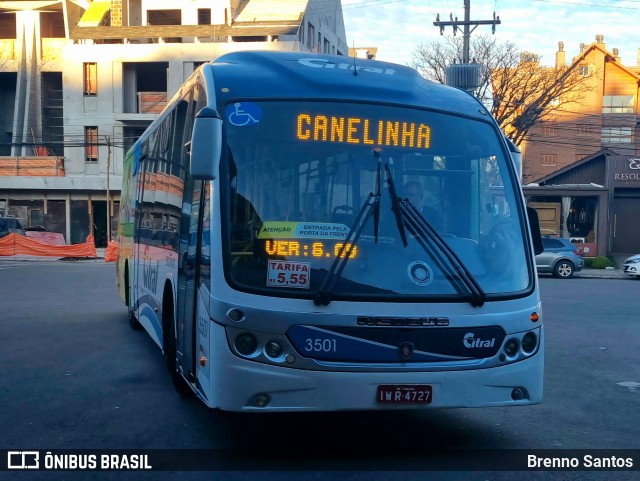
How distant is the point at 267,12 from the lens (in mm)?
43750

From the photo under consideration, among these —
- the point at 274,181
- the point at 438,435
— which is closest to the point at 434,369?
the point at 438,435

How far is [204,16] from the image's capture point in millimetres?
45719

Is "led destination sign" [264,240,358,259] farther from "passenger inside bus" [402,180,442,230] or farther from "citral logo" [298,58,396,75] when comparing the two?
"citral logo" [298,58,396,75]

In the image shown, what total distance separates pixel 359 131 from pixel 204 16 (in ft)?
137

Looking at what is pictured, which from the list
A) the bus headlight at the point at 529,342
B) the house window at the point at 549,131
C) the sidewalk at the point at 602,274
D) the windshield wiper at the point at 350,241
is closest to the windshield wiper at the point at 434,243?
the windshield wiper at the point at 350,241

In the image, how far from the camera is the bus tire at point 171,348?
26.4 feet

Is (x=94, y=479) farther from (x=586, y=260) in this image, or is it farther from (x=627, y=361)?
(x=586, y=260)

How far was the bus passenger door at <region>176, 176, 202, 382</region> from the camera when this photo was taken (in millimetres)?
6539

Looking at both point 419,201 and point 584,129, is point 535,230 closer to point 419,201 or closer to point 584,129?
point 419,201

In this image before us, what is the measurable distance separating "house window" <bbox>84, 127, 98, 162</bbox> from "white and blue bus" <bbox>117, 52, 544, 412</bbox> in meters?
38.6

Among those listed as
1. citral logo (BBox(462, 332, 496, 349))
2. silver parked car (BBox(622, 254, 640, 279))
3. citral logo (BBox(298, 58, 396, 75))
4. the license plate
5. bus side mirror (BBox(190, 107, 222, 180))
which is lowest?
silver parked car (BBox(622, 254, 640, 279))

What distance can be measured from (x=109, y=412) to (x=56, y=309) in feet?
29.7

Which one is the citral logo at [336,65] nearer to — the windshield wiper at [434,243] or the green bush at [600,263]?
the windshield wiper at [434,243]

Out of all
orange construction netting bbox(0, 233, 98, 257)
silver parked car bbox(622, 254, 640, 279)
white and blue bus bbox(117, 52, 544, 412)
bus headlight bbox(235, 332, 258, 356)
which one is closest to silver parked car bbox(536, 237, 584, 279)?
silver parked car bbox(622, 254, 640, 279)
